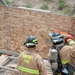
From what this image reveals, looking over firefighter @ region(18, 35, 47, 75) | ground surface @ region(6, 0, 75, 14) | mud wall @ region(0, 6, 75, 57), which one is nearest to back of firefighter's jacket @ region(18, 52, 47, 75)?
firefighter @ region(18, 35, 47, 75)

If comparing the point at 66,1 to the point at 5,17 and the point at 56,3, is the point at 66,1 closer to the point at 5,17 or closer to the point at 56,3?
the point at 56,3

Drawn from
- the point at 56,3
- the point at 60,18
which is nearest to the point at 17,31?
the point at 60,18

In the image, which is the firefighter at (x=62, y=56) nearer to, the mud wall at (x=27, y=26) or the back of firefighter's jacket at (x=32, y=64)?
the back of firefighter's jacket at (x=32, y=64)

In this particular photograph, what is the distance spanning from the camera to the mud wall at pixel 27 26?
7.58 metres

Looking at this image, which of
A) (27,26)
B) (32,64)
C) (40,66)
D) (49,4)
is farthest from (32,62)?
(49,4)

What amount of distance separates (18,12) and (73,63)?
3.27m

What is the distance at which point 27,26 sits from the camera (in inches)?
322

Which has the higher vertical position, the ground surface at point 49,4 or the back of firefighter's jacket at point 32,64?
the ground surface at point 49,4

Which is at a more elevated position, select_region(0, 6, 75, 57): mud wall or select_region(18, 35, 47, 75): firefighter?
select_region(0, 6, 75, 57): mud wall

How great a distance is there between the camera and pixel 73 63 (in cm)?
568

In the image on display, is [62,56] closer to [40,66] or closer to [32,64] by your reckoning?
[40,66]

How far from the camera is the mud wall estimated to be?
298 inches

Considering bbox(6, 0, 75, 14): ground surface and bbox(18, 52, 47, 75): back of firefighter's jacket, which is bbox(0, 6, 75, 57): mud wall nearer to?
bbox(18, 52, 47, 75): back of firefighter's jacket

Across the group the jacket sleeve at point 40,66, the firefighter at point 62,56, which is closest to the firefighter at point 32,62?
the jacket sleeve at point 40,66
